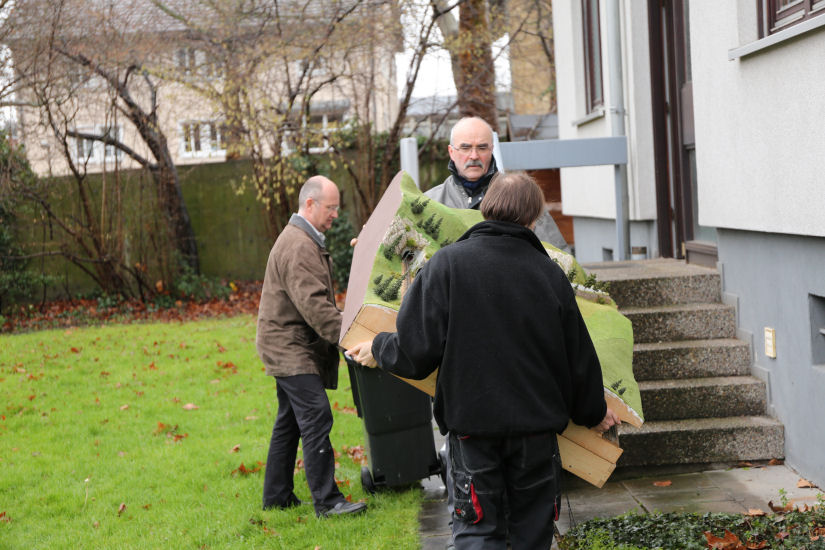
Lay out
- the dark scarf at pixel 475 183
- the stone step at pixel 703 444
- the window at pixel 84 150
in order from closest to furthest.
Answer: the dark scarf at pixel 475 183 → the stone step at pixel 703 444 → the window at pixel 84 150

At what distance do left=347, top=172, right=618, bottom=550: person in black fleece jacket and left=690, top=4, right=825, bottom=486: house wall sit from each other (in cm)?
230

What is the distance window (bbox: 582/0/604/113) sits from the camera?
10367mm

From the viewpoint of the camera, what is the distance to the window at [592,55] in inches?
408

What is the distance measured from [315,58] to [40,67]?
4663mm

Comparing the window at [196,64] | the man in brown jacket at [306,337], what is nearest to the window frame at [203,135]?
the window at [196,64]

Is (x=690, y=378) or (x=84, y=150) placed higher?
(x=84, y=150)

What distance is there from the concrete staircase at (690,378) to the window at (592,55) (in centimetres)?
407

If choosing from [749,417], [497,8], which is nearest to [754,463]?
[749,417]

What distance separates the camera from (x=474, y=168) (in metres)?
4.80

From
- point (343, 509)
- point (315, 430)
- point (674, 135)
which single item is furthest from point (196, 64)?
point (343, 509)

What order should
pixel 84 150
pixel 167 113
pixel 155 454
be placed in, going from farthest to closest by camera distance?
1. pixel 167 113
2. pixel 84 150
3. pixel 155 454

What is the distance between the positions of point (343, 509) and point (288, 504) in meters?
0.47

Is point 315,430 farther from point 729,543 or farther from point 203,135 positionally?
point 203,135

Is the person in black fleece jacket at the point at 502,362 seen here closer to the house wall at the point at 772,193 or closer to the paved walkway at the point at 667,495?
the paved walkway at the point at 667,495
